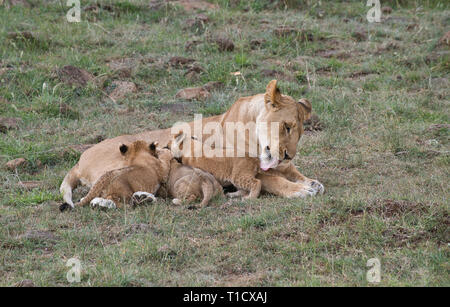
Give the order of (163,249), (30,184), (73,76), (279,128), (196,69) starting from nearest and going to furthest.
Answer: (163,249) < (279,128) < (30,184) < (73,76) < (196,69)

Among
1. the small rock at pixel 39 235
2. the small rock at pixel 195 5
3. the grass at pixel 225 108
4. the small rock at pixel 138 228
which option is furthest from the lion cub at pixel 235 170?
the small rock at pixel 195 5

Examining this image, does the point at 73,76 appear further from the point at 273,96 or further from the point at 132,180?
the point at 273,96

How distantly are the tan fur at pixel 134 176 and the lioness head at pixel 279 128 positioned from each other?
86 centimetres

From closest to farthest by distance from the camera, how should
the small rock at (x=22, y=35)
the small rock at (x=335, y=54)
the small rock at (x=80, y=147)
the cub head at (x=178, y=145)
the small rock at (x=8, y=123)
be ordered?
1. the cub head at (x=178, y=145)
2. the small rock at (x=80, y=147)
3. the small rock at (x=8, y=123)
4. the small rock at (x=22, y=35)
5. the small rock at (x=335, y=54)

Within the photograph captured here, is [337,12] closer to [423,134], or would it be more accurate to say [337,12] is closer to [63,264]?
[423,134]

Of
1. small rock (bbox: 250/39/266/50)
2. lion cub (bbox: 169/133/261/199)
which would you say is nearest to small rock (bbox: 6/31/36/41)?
small rock (bbox: 250/39/266/50)

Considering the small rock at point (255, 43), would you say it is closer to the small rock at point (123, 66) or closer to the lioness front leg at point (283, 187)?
the small rock at point (123, 66)

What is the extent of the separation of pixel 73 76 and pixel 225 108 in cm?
202

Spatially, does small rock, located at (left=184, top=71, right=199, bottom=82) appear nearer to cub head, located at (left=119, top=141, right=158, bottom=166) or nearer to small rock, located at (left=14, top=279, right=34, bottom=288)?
cub head, located at (left=119, top=141, right=158, bottom=166)

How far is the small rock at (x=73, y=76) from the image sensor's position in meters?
9.65

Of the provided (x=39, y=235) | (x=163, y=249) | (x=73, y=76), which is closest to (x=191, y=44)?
(x=73, y=76)

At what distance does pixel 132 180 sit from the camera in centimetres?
634

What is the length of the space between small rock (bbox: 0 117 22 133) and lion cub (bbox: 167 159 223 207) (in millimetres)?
2795

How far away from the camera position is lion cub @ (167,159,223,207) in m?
6.37
